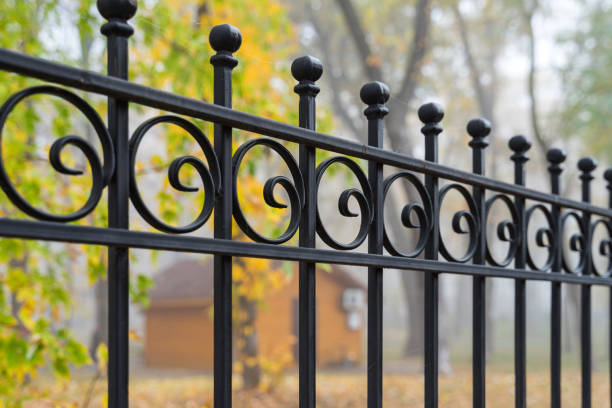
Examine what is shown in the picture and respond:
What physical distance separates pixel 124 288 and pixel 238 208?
0.27 metres

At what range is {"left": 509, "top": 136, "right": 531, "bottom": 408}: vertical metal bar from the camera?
6.78ft

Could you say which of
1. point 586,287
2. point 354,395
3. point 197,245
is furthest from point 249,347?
point 197,245

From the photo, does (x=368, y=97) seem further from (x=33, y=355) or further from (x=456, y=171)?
(x=33, y=355)

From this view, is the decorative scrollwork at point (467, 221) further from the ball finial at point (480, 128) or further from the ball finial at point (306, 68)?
the ball finial at point (306, 68)

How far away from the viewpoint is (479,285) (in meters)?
1.92

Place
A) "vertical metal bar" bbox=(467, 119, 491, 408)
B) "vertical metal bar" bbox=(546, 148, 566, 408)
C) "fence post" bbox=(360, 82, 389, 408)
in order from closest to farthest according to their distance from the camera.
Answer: "fence post" bbox=(360, 82, 389, 408) < "vertical metal bar" bbox=(467, 119, 491, 408) < "vertical metal bar" bbox=(546, 148, 566, 408)

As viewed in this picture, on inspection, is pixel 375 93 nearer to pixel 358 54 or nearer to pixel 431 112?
pixel 431 112

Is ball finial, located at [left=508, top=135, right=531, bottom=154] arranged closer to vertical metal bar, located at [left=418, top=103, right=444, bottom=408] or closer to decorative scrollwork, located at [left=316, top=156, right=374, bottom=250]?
vertical metal bar, located at [left=418, top=103, right=444, bottom=408]

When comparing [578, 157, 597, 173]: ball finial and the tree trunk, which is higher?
[578, 157, 597, 173]: ball finial

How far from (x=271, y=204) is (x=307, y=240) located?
15 centimetres

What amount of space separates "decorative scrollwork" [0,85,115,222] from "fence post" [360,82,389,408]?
694mm

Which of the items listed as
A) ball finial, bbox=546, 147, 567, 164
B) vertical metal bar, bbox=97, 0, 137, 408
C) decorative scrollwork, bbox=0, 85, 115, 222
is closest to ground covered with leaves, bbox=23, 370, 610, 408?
ball finial, bbox=546, 147, 567, 164

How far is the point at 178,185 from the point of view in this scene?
117 cm

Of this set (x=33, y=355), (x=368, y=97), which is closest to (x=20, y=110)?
(x=33, y=355)
